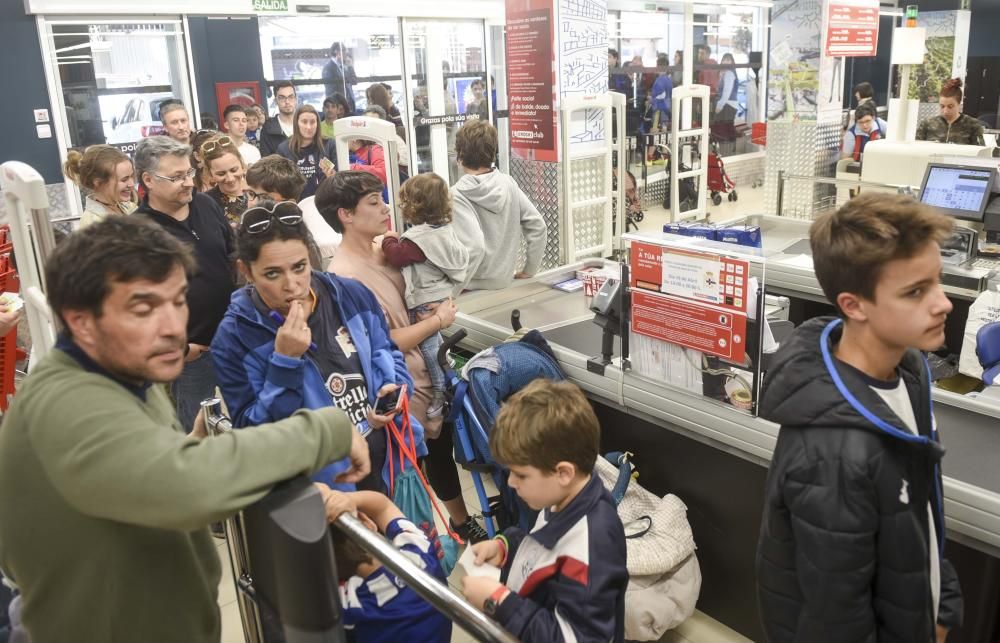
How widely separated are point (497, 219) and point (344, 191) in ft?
4.12

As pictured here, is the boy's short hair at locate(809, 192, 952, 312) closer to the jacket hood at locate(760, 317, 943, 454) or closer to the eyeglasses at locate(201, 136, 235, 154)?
the jacket hood at locate(760, 317, 943, 454)

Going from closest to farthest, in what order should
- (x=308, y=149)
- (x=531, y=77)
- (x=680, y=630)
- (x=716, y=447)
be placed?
1. (x=716, y=447)
2. (x=680, y=630)
3. (x=531, y=77)
4. (x=308, y=149)

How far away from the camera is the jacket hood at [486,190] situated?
158 inches

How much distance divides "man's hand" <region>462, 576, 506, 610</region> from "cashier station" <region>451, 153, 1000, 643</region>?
127 centimetres

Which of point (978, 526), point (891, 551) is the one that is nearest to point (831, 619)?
point (891, 551)

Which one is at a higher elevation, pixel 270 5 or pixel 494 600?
pixel 270 5

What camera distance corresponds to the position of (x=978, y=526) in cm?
222

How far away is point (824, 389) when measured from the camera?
5.37ft

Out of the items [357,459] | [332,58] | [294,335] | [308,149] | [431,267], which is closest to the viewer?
[357,459]

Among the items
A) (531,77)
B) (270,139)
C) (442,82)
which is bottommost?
(270,139)

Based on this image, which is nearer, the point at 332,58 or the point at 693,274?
the point at 693,274

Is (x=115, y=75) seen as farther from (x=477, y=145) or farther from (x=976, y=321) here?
(x=976, y=321)

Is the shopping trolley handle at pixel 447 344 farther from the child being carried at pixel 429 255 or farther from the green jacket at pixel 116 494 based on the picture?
the green jacket at pixel 116 494

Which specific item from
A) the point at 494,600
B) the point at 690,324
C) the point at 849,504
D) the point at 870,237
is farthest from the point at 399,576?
the point at 690,324
